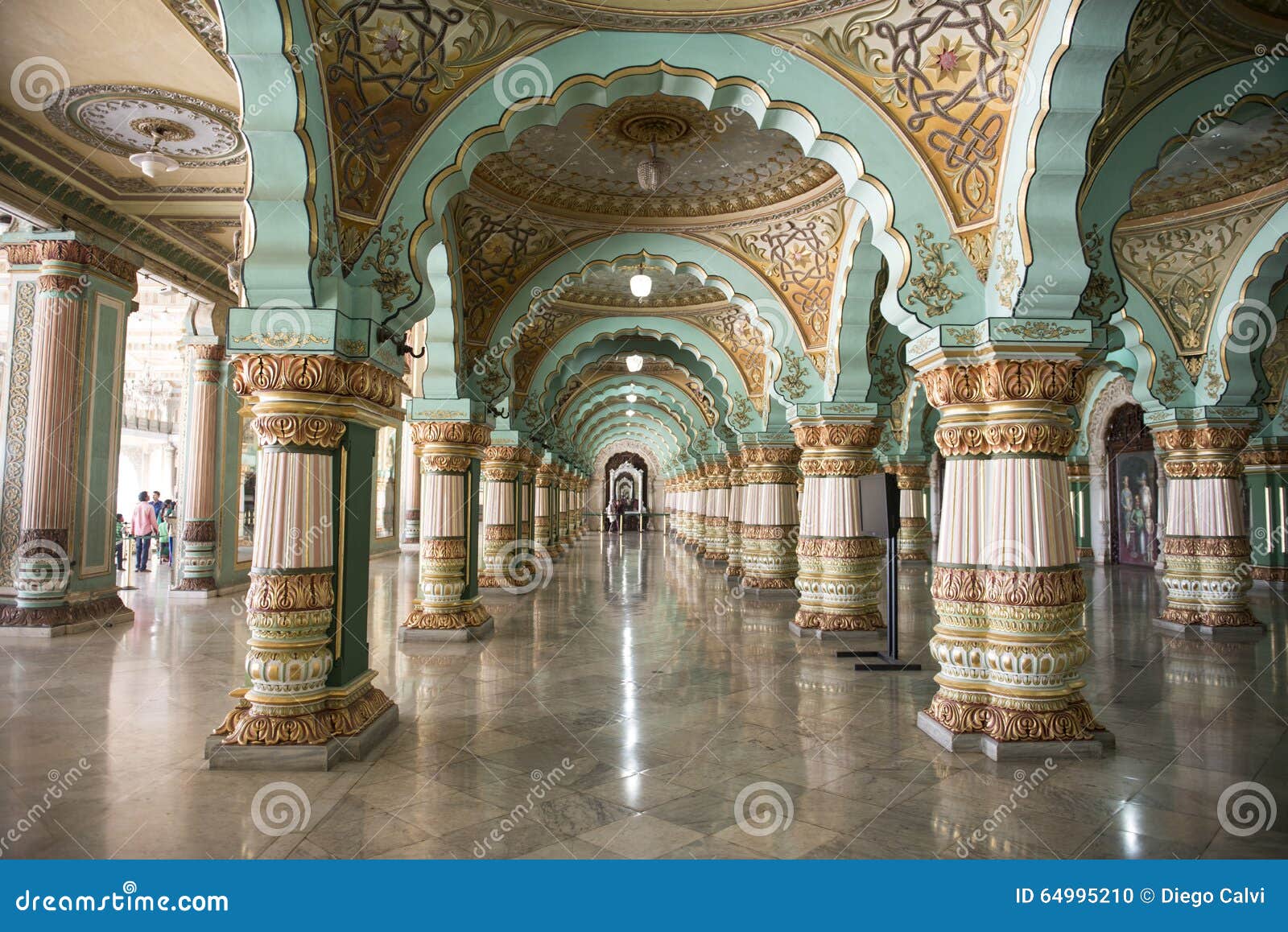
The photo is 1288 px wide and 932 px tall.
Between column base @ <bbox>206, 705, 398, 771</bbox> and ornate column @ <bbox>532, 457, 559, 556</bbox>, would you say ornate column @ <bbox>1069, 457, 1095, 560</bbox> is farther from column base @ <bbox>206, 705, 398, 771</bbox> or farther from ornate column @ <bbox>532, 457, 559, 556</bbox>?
column base @ <bbox>206, 705, 398, 771</bbox>

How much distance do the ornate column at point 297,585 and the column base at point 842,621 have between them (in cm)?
555

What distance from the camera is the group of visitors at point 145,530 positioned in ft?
47.0

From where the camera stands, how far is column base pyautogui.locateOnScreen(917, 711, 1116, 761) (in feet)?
15.7

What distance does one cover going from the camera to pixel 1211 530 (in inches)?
386

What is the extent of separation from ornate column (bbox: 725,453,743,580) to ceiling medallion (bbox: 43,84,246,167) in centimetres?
1112

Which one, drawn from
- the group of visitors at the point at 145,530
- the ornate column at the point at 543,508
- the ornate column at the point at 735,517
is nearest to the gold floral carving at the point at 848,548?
the ornate column at the point at 735,517

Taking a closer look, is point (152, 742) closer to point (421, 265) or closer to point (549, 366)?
point (421, 265)

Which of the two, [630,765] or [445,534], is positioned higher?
[445,534]

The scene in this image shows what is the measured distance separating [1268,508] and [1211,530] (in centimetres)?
645

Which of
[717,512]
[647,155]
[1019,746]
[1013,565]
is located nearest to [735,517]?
[717,512]

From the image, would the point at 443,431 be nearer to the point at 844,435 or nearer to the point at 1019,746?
the point at 844,435

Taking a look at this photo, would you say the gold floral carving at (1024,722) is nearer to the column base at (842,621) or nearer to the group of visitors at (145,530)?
the column base at (842,621)

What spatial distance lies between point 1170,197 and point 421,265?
811cm

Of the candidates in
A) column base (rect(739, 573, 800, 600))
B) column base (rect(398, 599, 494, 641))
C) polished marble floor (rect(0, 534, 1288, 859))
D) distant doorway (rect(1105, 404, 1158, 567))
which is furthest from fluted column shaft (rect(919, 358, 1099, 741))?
distant doorway (rect(1105, 404, 1158, 567))
